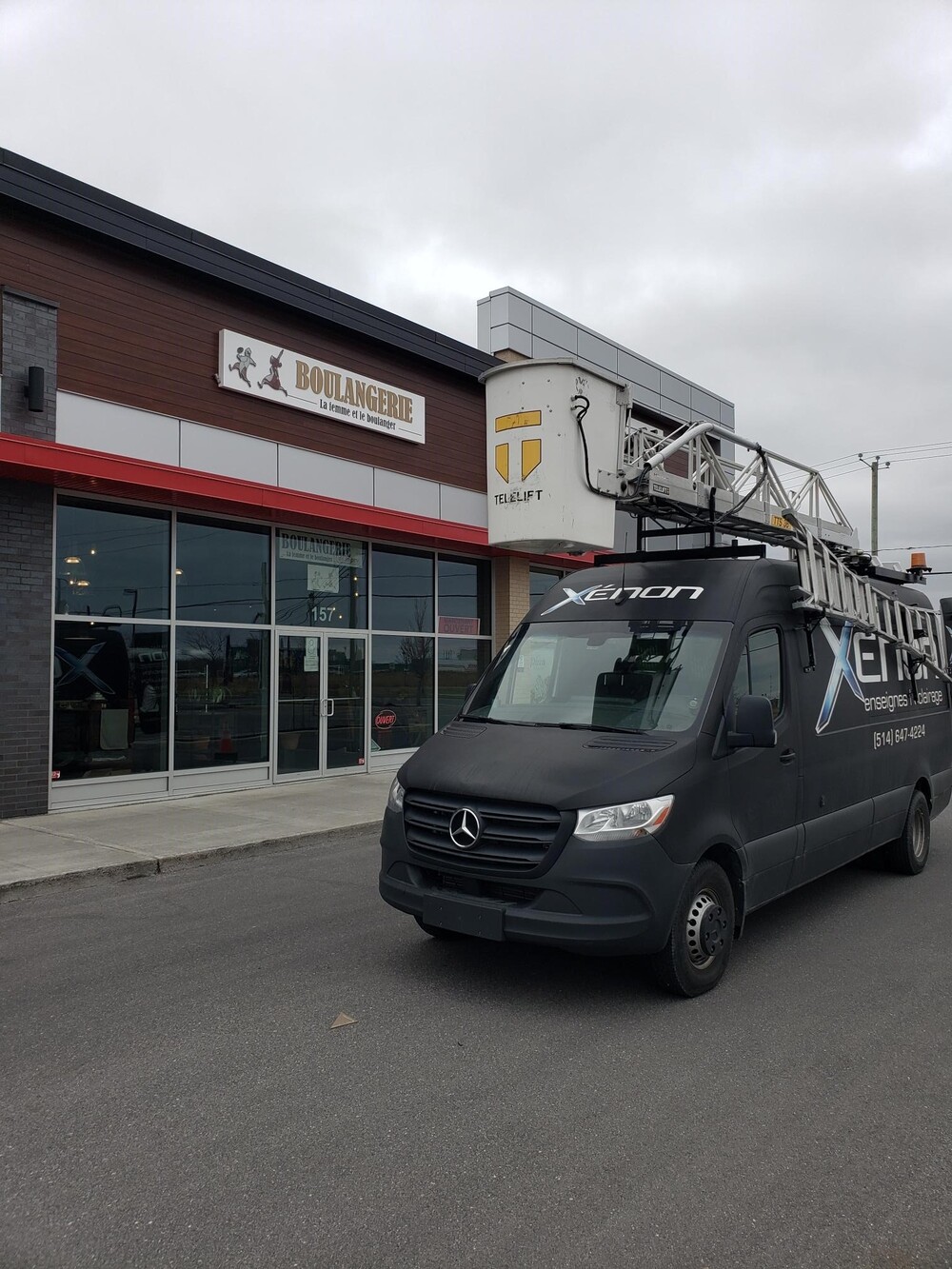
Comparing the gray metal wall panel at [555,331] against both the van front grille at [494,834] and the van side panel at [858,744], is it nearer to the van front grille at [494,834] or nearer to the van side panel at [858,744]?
the van side panel at [858,744]

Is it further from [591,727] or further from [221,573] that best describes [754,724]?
[221,573]

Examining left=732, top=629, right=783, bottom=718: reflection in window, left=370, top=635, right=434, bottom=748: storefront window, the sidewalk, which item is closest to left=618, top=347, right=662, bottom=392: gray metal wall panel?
left=370, top=635, right=434, bottom=748: storefront window

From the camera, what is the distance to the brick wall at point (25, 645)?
10.5 m

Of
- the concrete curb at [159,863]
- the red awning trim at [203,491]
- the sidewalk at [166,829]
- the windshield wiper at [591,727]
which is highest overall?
the red awning trim at [203,491]

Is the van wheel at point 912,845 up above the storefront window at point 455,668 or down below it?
below

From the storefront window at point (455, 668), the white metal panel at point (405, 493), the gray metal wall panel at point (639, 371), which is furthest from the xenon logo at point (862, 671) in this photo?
the gray metal wall panel at point (639, 371)

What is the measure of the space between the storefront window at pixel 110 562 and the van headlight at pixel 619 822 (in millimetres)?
8349

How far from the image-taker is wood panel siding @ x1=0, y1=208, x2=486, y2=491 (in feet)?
35.9

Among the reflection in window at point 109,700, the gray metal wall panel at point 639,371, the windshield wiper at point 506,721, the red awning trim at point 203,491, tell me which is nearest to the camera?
the windshield wiper at point 506,721

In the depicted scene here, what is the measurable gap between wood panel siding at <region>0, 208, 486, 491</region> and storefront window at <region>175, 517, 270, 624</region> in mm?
1397

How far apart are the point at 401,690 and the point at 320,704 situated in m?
1.87

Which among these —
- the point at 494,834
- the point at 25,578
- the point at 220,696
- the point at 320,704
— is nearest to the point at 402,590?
the point at 320,704

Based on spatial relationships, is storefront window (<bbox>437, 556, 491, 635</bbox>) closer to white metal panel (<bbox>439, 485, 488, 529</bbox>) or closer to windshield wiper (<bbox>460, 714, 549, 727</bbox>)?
white metal panel (<bbox>439, 485, 488, 529</bbox>)

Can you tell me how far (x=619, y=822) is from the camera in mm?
4676
